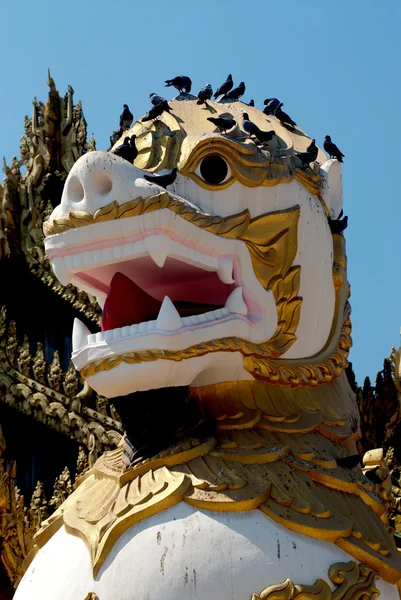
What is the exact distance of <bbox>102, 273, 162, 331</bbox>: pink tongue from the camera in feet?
13.3

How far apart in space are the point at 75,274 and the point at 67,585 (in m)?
0.90

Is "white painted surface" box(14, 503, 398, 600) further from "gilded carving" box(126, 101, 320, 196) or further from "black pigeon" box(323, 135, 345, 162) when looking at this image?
"black pigeon" box(323, 135, 345, 162)

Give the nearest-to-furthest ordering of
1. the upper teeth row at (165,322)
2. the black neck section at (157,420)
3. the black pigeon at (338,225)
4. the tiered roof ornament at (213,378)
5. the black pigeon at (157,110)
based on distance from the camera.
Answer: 1. the tiered roof ornament at (213,378)
2. the upper teeth row at (165,322)
3. the black neck section at (157,420)
4. the black pigeon at (157,110)
5. the black pigeon at (338,225)

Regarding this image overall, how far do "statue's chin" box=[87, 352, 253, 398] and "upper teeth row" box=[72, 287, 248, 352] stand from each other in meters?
0.09

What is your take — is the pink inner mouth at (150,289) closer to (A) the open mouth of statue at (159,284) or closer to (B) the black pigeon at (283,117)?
(A) the open mouth of statue at (159,284)

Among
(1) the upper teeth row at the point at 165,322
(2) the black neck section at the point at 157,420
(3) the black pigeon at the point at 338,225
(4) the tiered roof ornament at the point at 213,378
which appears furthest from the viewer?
(3) the black pigeon at the point at 338,225

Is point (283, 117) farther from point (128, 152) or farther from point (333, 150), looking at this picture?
point (128, 152)

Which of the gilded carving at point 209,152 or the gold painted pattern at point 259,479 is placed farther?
the gilded carving at point 209,152

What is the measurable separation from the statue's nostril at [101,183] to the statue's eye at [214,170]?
0.30m

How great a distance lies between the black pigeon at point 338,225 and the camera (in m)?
4.36

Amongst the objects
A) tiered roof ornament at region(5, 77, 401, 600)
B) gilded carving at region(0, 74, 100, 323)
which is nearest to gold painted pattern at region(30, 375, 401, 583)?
tiered roof ornament at region(5, 77, 401, 600)

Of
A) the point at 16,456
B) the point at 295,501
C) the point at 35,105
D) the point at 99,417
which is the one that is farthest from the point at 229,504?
the point at 35,105

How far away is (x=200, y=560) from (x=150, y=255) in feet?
2.87

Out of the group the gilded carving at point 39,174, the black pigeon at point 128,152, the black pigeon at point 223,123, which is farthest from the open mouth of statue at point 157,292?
the gilded carving at point 39,174
